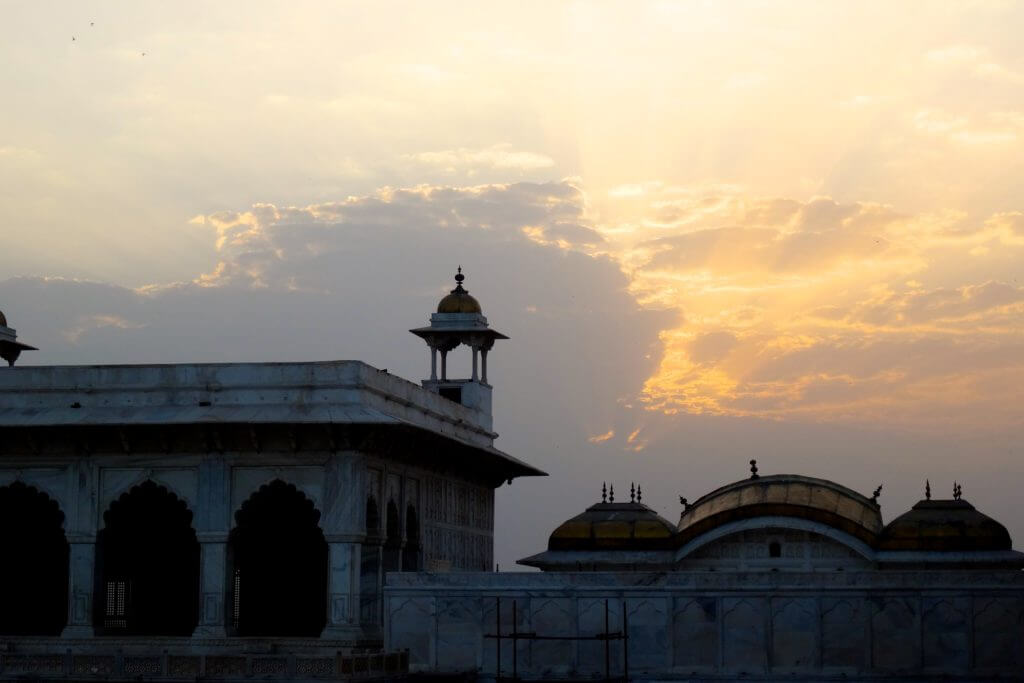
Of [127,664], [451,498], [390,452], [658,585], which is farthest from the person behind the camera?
[451,498]

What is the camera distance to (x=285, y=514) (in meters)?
47.1

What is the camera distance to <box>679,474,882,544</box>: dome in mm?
45250

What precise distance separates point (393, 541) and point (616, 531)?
5.79 m

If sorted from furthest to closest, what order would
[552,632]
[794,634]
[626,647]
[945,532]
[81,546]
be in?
1. [945,532]
2. [81,546]
3. [552,632]
4. [626,647]
5. [794,634]

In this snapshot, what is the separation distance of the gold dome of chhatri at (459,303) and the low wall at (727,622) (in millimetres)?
16777

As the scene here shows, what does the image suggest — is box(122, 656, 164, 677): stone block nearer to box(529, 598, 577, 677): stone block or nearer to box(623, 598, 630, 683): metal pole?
box(529, 598, 577, 677): stone block

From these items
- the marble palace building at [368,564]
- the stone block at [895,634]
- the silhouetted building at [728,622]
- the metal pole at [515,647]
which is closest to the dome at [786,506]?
the marble palace building at [368,564]

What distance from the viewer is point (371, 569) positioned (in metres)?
43.3

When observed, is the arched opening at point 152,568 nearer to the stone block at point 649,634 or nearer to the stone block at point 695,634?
the stone block at point 649,634

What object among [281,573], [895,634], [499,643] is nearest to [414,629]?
[499,643]

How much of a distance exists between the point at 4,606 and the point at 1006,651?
2469cm

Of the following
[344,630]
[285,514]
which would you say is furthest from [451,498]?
[344,630]

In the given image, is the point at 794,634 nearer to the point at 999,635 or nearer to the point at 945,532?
the point at 999,635

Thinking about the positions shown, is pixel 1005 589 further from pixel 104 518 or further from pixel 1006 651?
pixel 104 518
